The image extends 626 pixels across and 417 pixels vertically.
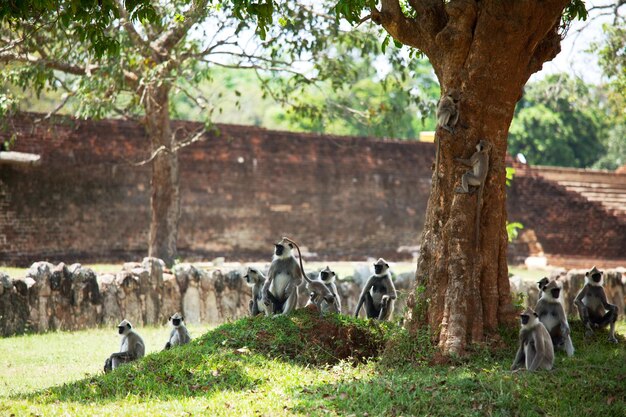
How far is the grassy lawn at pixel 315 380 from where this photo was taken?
6410 mm

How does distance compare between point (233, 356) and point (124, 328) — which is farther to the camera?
point (124, 328)

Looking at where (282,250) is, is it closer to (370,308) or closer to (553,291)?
(370,308)

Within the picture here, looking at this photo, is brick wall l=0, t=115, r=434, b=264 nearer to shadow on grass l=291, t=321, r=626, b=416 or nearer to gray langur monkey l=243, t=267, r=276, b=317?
gray langur monkey l=243, t=267, r=276, b=317

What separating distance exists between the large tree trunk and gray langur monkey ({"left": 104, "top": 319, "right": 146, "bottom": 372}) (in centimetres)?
698

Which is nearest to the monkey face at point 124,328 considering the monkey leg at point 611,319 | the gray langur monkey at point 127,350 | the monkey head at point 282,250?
the gray langur monkey at point 127,350

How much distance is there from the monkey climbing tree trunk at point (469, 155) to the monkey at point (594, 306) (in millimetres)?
1653

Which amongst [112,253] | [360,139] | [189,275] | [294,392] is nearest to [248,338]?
[294,392]

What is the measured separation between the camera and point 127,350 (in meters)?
8.99

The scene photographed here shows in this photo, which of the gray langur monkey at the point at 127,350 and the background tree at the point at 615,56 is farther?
the background tree at the point at 615,56

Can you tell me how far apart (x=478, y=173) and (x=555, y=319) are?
1701 mm

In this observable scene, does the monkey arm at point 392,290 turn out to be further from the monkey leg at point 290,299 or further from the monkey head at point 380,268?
the monkey leg at point 290,299

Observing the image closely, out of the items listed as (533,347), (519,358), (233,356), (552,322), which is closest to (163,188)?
(233,356)

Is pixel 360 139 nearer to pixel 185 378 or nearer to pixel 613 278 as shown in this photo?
pixel 613 278

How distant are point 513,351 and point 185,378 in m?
3.02
